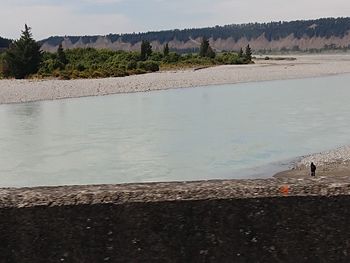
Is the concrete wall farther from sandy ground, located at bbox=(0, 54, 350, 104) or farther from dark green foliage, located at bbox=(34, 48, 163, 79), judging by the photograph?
dark green foliage, located at bbox=(34, 48, 163, 79)

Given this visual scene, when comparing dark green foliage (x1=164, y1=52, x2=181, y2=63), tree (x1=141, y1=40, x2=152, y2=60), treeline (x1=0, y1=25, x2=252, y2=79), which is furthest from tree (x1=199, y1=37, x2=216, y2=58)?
tree (x1=141, y1=40, x2=152, y2=60)

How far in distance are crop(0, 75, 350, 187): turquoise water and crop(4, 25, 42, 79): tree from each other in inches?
977

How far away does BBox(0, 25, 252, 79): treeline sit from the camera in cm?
6938

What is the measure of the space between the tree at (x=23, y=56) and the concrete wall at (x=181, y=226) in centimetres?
6796

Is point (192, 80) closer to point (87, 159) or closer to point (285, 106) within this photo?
point (285, 106)

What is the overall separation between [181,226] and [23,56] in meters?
68.2

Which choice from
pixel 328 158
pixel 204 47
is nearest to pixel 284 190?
pixel 328 158

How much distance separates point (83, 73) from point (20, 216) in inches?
2746

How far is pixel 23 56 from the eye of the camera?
68500 millimetres

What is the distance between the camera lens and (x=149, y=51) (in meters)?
98.2

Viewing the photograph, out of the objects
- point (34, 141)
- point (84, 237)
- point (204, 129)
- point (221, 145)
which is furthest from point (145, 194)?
point (204, 129)

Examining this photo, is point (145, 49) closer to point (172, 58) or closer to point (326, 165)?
point (172, 58)

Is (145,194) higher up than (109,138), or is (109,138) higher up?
(145,194)

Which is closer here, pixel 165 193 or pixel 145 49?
pixel 165 193
